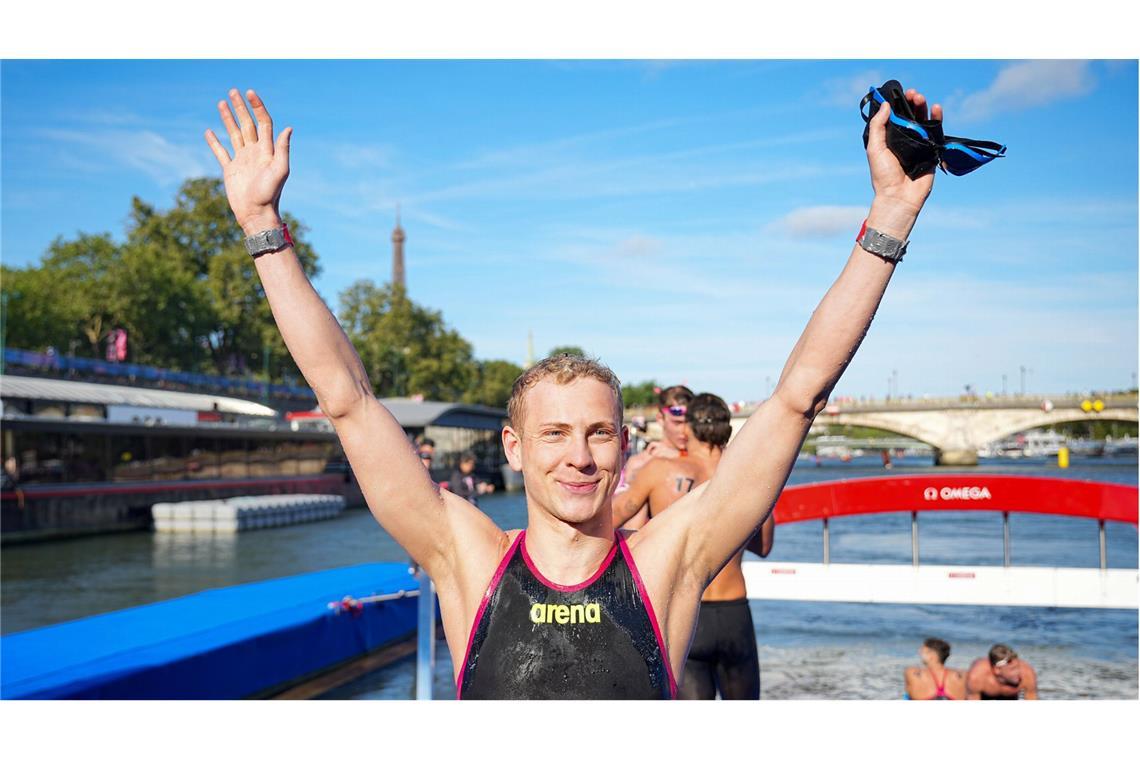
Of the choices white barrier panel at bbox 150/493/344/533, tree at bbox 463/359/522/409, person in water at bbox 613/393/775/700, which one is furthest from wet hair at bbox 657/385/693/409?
tree at bbox 463/359/522/409

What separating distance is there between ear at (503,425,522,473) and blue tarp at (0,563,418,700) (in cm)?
703

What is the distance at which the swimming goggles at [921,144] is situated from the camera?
6.76ft

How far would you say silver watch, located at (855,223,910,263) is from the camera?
213 centimetres

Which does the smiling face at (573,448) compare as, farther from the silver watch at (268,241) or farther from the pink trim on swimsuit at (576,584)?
the silver watch at (268,241)

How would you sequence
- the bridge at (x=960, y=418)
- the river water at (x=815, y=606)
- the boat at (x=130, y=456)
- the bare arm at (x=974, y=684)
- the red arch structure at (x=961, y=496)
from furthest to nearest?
1. the bridge at (x=960, y=418)
2. the boat at (x=130, y=456)
3. the river water at (x=815, y=606)
4. the red arch structure at (x=961, y=496)
5. the bare arm at (x=974, y=684)

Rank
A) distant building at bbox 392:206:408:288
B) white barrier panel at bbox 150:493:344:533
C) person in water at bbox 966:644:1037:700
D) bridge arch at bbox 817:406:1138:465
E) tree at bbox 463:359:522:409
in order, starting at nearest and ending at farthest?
person in water at bbox 966:644:1037:700, white barrier panel at bbox 150:493:344:533, bridge arch at bbox 817:406:1138:465, tree at bbox 463:359:522:409, distant building at bbox 392:206:408:288

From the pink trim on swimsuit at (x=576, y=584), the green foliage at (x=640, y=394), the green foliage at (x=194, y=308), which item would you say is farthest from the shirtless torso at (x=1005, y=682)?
the green foliage at (x=640, y=394)

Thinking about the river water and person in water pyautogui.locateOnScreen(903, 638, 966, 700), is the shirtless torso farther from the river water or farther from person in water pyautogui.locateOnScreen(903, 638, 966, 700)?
the river water

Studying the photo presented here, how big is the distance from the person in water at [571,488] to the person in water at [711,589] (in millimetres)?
2852

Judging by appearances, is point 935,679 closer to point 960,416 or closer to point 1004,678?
point 1004,678

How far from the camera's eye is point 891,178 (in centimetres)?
216

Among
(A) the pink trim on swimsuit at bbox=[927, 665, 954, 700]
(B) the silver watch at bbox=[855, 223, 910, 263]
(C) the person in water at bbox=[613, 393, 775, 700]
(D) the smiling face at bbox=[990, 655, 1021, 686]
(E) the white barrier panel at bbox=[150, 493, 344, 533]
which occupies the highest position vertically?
(B) the silver watch at bbox=[855, 223, 910, 263]
